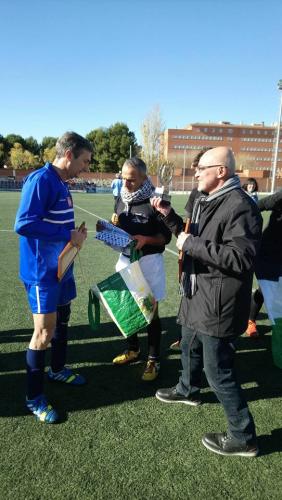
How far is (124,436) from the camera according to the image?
9.07ft

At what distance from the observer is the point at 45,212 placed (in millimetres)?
2691

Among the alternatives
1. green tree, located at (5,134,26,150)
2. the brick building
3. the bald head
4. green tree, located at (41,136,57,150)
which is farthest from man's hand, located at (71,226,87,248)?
the brick building

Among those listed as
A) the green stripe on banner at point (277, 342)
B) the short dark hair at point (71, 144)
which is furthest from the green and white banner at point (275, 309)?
the short dark hair at point (71, 144)

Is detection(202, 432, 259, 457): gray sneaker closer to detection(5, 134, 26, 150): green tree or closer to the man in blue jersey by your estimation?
the man in blue jersey

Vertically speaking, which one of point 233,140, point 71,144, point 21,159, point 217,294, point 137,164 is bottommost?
point 217,294

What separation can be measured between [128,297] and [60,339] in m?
0.80

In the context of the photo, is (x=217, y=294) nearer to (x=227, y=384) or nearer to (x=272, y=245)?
(x=227, y=384)

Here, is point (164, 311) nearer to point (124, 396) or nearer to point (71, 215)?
point (124, 396)

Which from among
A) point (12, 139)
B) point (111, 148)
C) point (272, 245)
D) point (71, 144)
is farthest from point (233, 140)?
point (71, 144)

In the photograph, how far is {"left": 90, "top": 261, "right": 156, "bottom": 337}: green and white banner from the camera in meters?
3.21

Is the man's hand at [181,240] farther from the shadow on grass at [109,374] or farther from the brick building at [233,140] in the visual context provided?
the brick building at [233,140]

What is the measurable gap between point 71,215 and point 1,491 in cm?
185

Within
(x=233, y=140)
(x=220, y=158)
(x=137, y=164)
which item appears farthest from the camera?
(x=233, y=140)

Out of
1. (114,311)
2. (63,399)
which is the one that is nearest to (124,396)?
(63,399)
